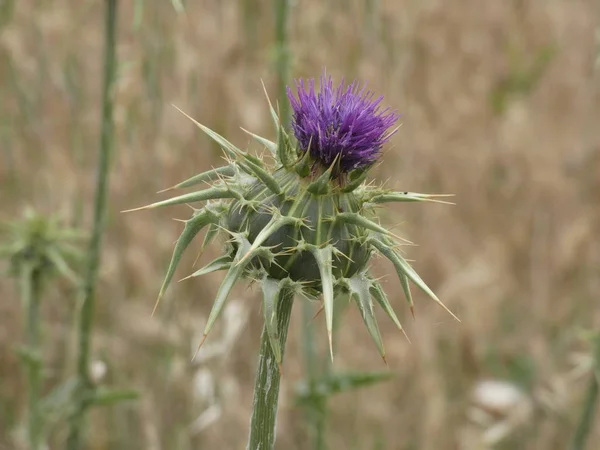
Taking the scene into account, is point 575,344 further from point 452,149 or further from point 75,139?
point 75,139

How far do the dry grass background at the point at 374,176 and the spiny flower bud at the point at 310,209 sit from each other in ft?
4.69

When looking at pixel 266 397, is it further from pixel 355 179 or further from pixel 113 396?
pixel 113 396

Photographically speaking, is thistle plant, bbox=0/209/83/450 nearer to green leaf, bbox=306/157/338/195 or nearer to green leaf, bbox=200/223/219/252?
green leaf, bbox=200/223/219/252

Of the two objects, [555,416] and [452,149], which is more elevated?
[452,149]

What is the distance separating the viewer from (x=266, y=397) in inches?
74.7

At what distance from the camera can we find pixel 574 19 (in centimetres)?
690

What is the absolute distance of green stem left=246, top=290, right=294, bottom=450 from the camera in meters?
1.89

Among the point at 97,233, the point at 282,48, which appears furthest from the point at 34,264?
the point at 282,48

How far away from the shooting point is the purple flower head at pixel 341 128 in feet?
6.24

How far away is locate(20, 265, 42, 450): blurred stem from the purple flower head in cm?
158

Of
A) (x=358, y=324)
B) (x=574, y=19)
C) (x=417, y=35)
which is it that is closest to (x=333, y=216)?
(x=358, y=324)

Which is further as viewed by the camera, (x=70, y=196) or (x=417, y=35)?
(x=417, y=35)

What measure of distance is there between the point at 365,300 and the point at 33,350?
1937 mm

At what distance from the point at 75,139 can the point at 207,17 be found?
1559 millimetres
